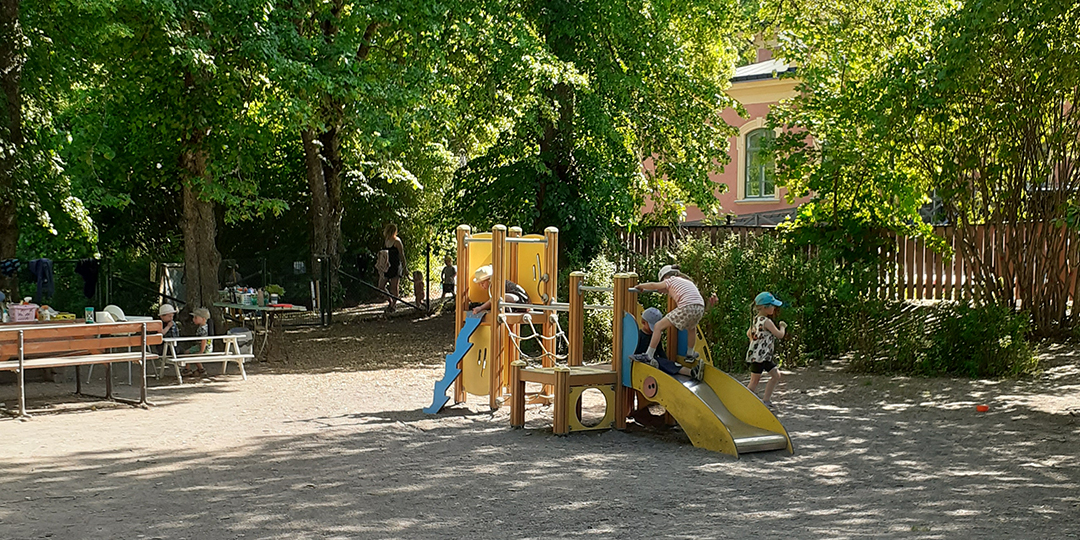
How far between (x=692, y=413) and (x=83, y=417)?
5670 millimetres

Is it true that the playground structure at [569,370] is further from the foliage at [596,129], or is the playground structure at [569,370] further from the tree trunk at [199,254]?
the tree trunk at [199,254]

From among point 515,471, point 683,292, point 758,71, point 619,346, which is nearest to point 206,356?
point 619,346

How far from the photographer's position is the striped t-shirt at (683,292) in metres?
9.73

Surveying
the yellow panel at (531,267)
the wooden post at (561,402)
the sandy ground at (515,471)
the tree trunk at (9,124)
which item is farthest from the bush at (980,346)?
the tree trunk at (9,124)

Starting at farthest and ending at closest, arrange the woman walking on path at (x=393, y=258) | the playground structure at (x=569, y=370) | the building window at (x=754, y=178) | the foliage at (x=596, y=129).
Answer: the building window at (x=754, y=178) < the woman walking on path at (x=393, y=258) < the foliage at (x=596, y=129) < the playground structure at (x=569, y=370)

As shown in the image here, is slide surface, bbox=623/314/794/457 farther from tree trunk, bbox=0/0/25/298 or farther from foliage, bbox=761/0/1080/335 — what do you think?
tree trunk, bbox=0/0/25/298

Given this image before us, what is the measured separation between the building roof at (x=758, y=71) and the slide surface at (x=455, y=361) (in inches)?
875

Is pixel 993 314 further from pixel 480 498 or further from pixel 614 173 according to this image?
pixel 480 498

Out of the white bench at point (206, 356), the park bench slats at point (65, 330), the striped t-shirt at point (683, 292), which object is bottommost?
the white bench at point (206, 356)

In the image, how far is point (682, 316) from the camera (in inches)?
380

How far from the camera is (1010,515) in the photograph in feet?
21.8

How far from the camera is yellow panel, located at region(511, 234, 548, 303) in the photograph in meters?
11.4

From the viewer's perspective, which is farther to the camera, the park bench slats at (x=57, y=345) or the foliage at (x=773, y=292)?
the foliage at (x=773, y=292)

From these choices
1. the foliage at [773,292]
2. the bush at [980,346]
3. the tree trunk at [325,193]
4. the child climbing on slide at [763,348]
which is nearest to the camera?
the child climbing on slide at [763,348]
